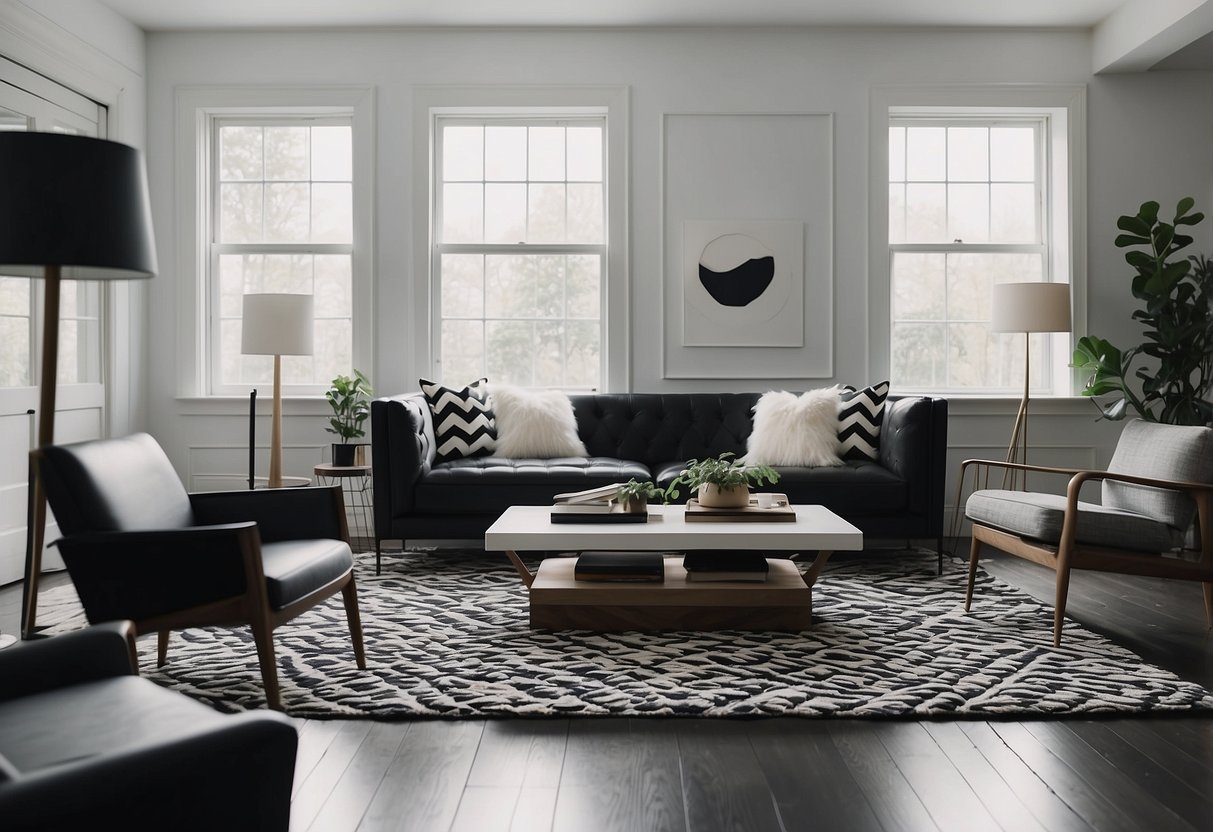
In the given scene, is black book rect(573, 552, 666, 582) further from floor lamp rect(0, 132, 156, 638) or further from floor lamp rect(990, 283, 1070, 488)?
floor lamp rect(990, 283, 1070, 488)

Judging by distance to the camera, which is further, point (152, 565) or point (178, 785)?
point (152, 565)

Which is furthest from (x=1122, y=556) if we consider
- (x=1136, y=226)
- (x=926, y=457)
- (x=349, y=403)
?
(x=349, y=403)

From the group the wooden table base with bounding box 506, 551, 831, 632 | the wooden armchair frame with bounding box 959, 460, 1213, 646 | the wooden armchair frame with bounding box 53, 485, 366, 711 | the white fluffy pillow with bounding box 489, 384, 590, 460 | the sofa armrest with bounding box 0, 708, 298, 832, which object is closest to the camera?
the sofa armrest with bounding box 0, 708, 298, 832

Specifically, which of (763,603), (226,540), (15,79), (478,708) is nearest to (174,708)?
(226,540)

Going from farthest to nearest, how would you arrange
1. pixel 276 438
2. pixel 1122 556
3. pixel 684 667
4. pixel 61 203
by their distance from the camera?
pixel 276 438 < pixel 1122 556 < pixel 684 667 < pixel 61 203

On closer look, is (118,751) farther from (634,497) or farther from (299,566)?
(634,497)

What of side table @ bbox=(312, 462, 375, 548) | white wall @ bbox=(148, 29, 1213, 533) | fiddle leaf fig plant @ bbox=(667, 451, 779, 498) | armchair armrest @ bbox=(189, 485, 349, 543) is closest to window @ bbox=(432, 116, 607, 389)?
white wall @ bbox=(148, 29, 1213, 533)

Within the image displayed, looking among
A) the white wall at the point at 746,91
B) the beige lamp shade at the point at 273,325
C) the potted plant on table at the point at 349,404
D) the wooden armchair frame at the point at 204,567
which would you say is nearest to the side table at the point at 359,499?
the potted plant on table at the point at 349,404

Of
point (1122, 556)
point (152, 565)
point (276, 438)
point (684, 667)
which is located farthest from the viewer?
point (276, 438)

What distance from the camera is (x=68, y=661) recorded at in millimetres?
1590

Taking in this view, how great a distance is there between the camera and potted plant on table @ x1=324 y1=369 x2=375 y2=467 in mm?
5086

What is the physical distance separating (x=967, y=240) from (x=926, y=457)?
1.89 metres

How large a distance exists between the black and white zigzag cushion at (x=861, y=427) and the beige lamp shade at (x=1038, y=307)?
95 centimetres

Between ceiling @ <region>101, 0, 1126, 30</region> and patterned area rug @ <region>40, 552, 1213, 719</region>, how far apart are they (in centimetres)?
328
